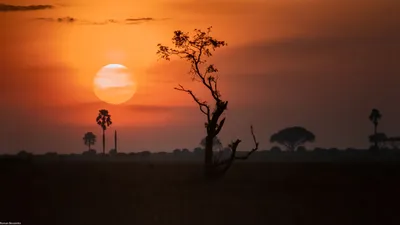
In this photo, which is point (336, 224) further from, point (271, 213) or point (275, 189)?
point (275, 189)

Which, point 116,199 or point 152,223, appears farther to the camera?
point 116,199

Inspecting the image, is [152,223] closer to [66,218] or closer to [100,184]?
[66,218]

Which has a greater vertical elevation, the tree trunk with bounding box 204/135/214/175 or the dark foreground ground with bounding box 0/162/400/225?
the tree trunk with bounding box 204/135/214/175

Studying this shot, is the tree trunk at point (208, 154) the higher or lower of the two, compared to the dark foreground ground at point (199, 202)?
higher

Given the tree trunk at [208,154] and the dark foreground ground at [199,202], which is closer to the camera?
the dark foreground ground at [199,202]

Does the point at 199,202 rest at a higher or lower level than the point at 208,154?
lower

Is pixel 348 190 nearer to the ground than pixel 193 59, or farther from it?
nearer to the ground

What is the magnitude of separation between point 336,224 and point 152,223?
25.4 feet

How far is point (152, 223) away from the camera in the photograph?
113 ft

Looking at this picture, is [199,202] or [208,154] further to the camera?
[208,154]

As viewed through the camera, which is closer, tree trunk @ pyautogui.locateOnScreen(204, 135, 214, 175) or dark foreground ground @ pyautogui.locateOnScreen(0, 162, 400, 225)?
dark foreground ground @ pyautogui.locateOnScreen(0, 162, 400, 225)

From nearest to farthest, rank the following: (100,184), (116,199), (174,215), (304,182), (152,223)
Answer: (152,223), (174,215), (116,199), (100,184), (304,182)

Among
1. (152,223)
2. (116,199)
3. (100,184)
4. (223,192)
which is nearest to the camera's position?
(152,223)

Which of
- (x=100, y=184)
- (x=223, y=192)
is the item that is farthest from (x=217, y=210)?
(x=100, y=184)
